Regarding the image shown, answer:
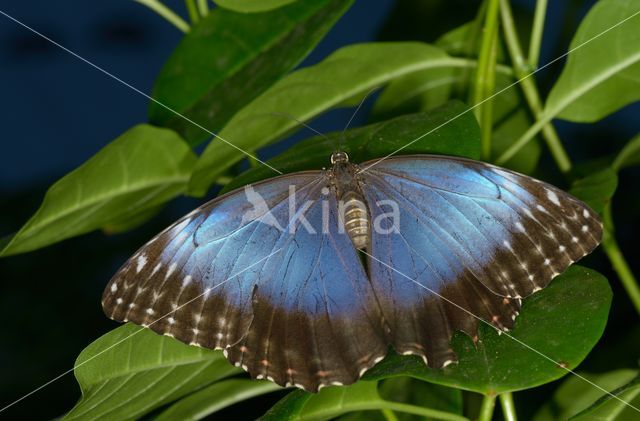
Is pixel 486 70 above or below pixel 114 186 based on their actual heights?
above

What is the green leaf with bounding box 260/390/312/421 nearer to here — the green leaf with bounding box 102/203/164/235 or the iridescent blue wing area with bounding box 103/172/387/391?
the iridescent blue wing area with bounding box 103/172/387/391

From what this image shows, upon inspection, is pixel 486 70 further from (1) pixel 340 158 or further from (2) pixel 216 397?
(2) pixel 216 397

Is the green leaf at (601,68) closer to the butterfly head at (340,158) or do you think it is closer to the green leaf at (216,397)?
the butterfly head at (340,158)

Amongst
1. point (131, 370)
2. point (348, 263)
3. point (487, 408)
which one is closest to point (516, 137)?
point (348, 263)

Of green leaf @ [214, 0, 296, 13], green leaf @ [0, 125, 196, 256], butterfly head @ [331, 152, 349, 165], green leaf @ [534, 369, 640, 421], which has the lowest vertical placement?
green leaf @ [534, 369, 640, 421]

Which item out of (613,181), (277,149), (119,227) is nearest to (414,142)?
(613,181)

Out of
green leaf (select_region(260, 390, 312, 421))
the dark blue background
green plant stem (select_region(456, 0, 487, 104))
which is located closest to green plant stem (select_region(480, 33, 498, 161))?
green plant stem (select_region(456, 0, 487, 104))
